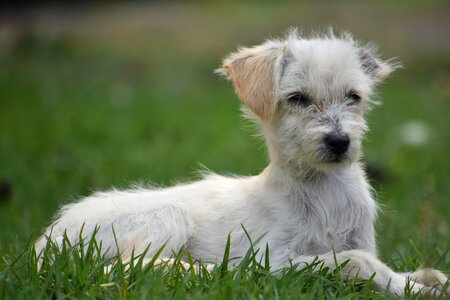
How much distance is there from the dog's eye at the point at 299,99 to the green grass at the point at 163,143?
102 centimetres

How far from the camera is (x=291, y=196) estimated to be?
6141 mm

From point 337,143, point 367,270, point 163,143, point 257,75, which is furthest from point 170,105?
point 367,270

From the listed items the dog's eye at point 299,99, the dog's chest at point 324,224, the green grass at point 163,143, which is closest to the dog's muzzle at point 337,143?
the dog's eye at point 299,99

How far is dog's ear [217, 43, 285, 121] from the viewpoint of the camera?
19.6ft

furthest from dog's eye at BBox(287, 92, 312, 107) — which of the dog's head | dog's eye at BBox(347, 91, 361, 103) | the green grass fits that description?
the green grass

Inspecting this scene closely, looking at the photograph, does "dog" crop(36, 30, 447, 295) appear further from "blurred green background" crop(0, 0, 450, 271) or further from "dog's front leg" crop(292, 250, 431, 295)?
"blurred green background" crop(0, 0, 450, 271)

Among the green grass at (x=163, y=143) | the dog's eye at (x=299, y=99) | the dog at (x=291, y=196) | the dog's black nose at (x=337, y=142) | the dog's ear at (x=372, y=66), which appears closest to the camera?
the green grass at (x=163, y=143)

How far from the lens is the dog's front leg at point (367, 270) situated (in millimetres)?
5484

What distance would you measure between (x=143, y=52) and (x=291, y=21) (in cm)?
455

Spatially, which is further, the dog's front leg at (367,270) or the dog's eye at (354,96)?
the dog's eye at (354,96)

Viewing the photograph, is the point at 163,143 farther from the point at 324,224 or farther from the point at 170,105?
the point at 324,224

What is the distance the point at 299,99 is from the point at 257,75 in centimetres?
40

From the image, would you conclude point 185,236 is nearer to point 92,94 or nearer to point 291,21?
point 92,94

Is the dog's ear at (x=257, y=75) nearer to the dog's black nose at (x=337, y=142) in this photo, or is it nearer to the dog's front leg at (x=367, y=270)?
the dog's black nose at (x=337, y=142)
